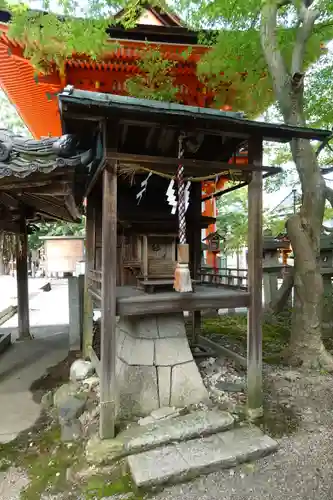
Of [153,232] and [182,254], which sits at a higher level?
[153,232]

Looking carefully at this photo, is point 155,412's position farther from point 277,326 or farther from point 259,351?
point 277,326

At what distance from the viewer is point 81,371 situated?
4734 mm

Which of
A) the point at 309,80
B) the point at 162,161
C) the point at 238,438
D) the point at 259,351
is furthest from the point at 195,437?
the point at 309,80

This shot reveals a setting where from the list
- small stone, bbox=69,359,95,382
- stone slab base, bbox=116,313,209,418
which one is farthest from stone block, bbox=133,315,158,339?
small stone, bbox=69,359,95,382

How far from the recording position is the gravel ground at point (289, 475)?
2.63m

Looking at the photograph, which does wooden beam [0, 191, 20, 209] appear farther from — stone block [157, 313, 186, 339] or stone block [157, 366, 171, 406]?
stone block [157, 366, 171, 406]

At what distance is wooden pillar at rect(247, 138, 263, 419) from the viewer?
149 inches

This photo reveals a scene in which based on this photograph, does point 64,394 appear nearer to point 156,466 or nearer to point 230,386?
point 156,466

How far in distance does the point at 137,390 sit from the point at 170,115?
333cm

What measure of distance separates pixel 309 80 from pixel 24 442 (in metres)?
8.65

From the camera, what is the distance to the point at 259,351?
3.84 m

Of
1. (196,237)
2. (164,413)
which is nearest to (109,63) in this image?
(196,237)

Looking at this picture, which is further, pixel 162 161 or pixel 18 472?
pixel 162 161

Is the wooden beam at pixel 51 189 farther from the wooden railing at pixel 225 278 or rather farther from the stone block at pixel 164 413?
the stone block at pixel 164 413
